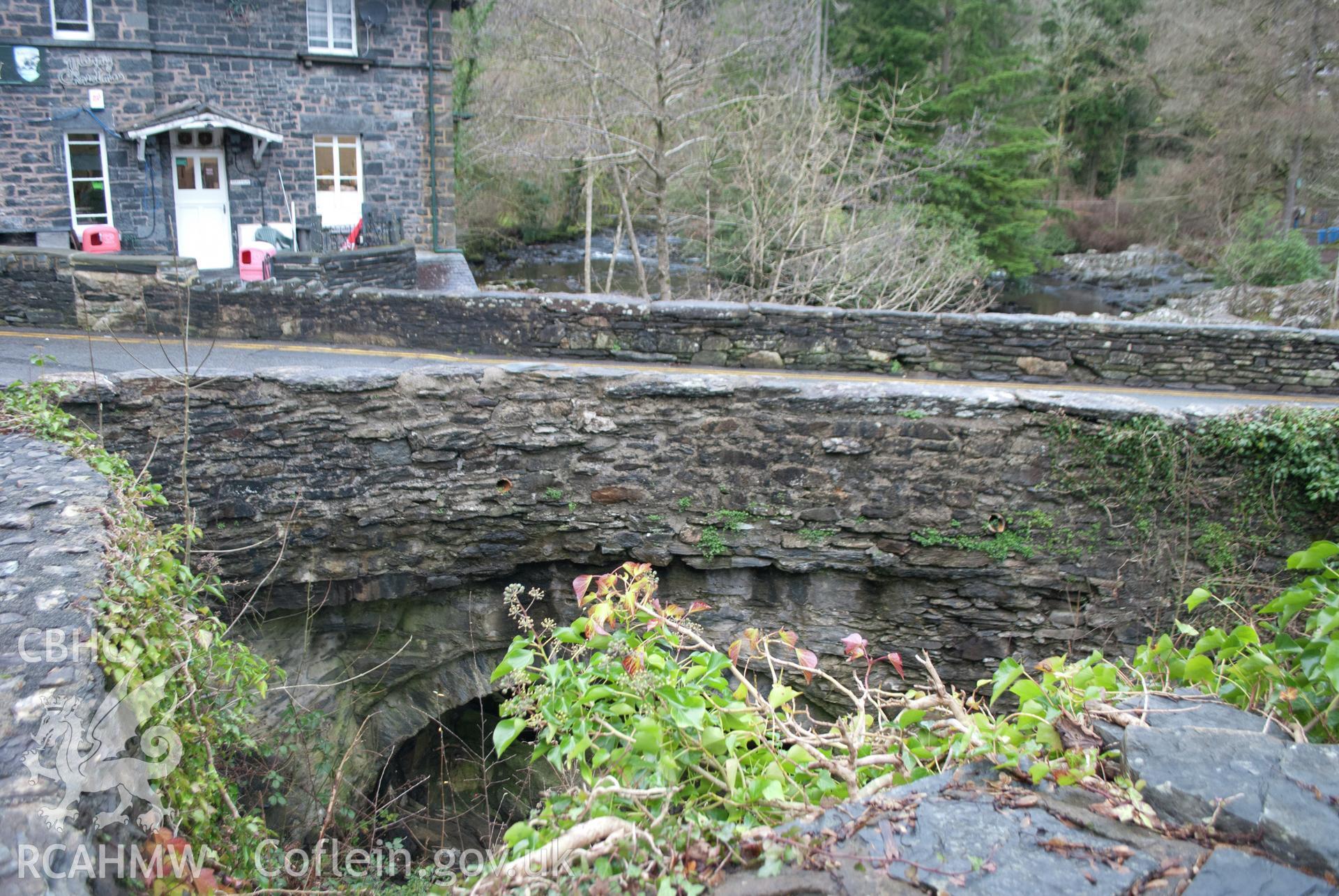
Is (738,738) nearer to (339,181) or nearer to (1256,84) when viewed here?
(339,181)

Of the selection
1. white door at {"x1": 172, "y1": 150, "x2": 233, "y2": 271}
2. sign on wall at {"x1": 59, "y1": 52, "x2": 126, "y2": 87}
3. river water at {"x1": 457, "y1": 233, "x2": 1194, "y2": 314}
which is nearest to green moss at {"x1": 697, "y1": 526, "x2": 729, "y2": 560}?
river water at {"x1": 457, "y1": 233, "x2": 1194, "y2": 314}

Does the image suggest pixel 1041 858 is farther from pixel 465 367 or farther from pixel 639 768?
pixel 465 367

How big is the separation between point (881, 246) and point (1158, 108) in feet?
67.4

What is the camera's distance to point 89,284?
8922mm

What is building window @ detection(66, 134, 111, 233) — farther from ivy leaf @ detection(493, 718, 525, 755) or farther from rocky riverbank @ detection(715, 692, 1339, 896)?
rocky riverbank @ detection(715, 692, 1339, 896)

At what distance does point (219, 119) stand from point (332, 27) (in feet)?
9.72

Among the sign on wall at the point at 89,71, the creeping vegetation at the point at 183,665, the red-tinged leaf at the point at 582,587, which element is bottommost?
the creeping vegetation at the point at 183,665

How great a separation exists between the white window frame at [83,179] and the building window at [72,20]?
1.57m

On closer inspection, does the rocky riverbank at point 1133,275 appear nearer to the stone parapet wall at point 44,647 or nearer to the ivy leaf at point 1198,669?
the ivy leaf at point 1198,669

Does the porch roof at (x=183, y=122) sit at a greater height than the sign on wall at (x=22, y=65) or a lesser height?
lesser

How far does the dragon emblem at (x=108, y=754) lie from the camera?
7.78 ft

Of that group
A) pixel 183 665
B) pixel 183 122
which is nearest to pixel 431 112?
pixel 183 122

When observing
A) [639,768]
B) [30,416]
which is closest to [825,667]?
[639,768]

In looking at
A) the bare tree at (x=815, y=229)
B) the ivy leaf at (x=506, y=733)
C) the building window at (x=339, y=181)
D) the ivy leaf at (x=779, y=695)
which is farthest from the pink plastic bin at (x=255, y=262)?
the ivy leaf at (x=779, y=695)
